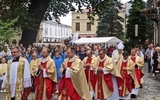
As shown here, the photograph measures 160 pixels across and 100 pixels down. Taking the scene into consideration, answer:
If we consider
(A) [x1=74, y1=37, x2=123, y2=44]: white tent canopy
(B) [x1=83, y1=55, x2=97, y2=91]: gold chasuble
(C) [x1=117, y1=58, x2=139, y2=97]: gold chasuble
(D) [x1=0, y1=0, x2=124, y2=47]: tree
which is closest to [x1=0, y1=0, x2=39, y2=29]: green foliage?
(D) [x1=0, y1=0, x2=124, y2=47]: tree

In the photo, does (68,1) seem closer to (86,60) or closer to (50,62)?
(86,60)

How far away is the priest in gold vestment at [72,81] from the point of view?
8312 mm

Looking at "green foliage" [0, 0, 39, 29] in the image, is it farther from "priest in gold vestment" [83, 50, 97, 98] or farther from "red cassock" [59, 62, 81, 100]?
"red cassock" [59, 62, 81, 100]

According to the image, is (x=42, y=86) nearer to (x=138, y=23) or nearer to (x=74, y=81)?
(x=74, y=81)

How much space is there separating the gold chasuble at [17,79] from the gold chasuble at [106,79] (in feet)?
8.57

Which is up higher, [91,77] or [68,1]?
[68,1]

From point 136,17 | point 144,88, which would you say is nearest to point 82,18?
point 136,17

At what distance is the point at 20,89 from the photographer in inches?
307

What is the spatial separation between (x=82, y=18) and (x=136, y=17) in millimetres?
51397

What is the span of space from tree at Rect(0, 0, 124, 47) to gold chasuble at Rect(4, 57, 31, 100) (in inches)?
546

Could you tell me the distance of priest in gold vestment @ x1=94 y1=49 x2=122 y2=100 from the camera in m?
9.72

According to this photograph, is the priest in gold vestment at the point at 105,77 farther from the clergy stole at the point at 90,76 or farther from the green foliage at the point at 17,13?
the green foliage at the point at 17,13

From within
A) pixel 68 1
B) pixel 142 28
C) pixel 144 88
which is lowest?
pixel 144 88

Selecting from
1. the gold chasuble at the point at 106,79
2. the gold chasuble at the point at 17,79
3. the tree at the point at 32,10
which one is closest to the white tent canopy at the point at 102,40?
the tree at the point at 32,10
